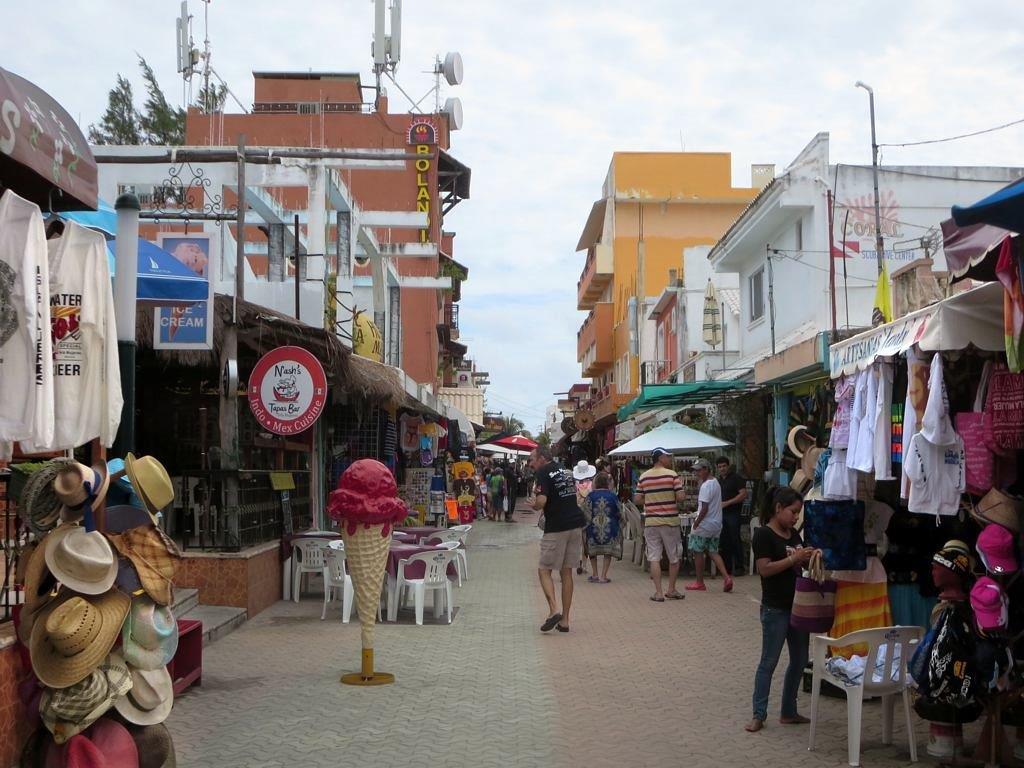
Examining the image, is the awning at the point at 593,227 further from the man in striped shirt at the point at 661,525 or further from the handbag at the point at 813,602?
the handbag at the point at 813,602

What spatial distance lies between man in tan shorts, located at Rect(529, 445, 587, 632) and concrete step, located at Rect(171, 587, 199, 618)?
3590 mm

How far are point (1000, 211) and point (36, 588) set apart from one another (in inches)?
191

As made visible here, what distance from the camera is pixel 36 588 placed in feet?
16.8

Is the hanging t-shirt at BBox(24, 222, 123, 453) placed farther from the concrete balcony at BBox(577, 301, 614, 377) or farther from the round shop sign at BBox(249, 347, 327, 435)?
the concrete balcony at BBox(577, 301, 614, 377)

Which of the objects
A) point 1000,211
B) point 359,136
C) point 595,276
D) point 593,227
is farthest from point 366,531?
point 593,227

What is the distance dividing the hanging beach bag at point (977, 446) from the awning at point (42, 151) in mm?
5202

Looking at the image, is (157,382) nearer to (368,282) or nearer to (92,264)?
(368,282)

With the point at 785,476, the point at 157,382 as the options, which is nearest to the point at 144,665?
the point at 157,382

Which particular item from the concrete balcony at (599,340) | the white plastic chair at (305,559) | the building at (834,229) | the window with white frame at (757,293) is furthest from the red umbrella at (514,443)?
the white plastic chair at (305,559)

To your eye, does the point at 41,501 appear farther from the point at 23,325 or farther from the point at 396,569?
the point at 396,569

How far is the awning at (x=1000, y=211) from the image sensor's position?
484 centimetres

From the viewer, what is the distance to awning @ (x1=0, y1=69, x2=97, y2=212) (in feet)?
16.5

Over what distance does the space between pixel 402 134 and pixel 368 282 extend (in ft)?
37.9

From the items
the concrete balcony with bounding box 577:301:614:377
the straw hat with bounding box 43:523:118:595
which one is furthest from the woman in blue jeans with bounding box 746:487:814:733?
the concrete balcony with bounding box 577:301:614:377
